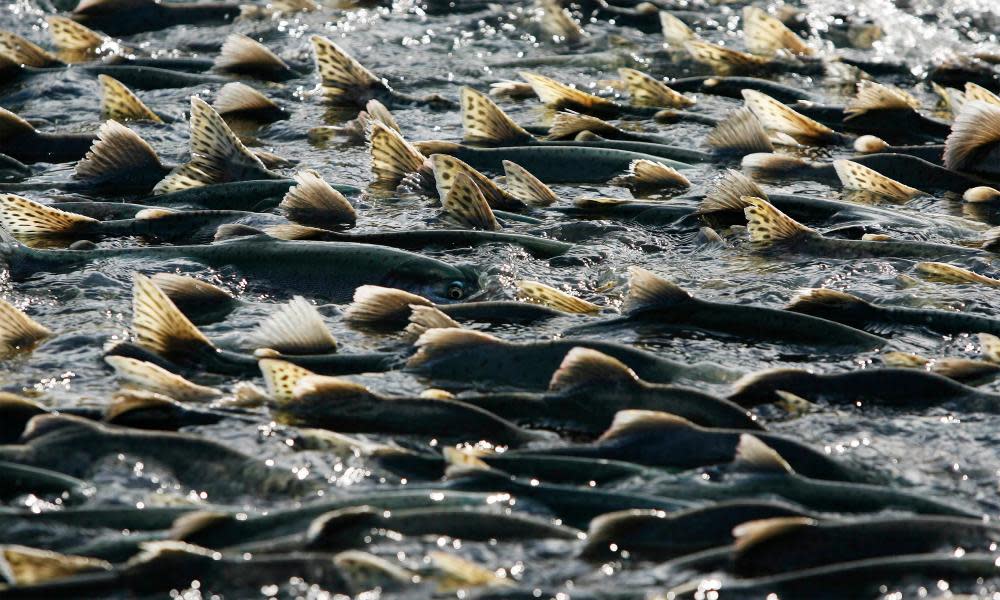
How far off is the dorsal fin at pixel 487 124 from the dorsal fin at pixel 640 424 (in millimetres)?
4029

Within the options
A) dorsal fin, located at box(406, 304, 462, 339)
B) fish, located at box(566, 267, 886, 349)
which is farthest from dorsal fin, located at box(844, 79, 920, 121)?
dorsal fin, located at box(406, 304, 462, 339)

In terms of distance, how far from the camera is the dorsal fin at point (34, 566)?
367cm

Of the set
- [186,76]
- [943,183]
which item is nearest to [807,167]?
[943,183]

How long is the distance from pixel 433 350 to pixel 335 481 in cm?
93

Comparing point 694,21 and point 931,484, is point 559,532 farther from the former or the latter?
point 694,21

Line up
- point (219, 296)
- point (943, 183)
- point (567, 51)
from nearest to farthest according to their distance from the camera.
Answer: point (219, 296) → point (943, 183) → point (567, 51)

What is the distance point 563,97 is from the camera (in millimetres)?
9195

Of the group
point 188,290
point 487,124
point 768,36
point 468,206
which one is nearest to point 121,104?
point 487,124

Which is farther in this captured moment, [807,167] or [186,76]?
[186,76]

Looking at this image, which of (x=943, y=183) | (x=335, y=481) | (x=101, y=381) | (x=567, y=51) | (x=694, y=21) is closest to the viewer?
(x=335, y=481)

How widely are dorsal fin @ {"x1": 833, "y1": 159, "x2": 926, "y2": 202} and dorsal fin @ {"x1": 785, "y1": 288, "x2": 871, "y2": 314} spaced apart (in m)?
2.07

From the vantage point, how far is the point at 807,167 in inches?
321

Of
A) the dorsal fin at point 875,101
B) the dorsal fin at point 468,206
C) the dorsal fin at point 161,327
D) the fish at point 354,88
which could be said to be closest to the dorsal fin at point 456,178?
the dorsal fin at point 468,206

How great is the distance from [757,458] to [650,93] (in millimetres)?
5706
